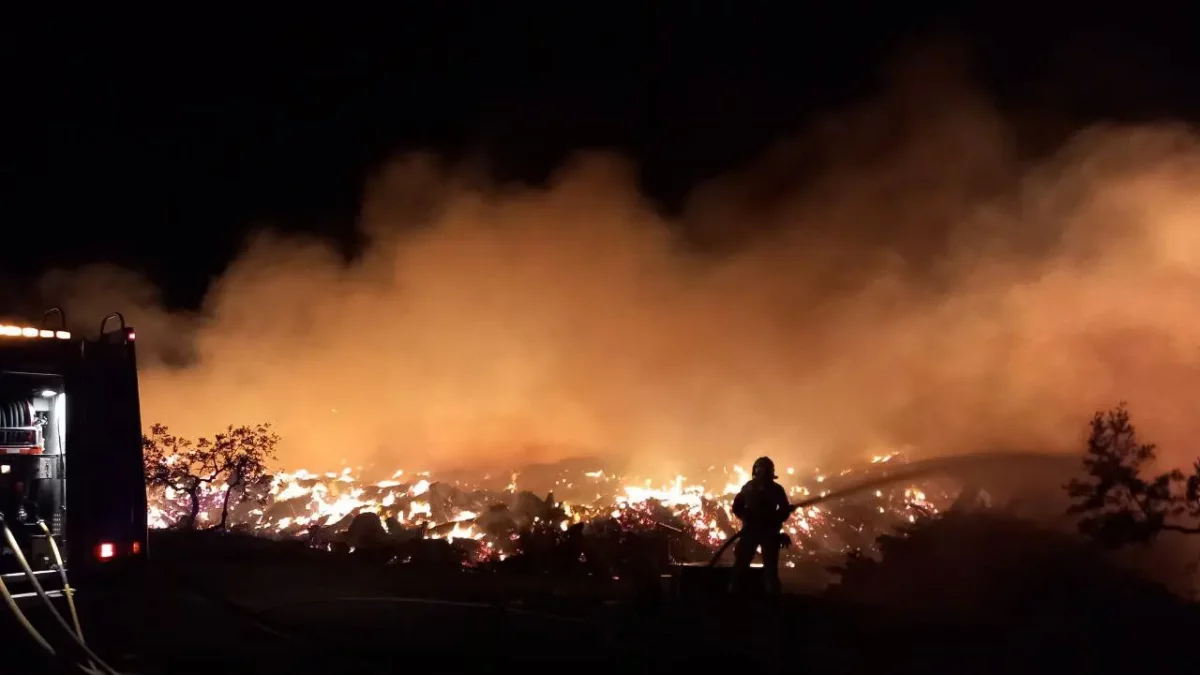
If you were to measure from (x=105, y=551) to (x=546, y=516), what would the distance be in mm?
9987

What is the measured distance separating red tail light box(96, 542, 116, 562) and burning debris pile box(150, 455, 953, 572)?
291 inches

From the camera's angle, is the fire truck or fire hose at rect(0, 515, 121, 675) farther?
the fire truck

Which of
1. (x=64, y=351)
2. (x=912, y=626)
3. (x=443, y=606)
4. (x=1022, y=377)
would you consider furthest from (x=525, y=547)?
(x=1022, y=377)

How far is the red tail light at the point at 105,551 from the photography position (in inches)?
273

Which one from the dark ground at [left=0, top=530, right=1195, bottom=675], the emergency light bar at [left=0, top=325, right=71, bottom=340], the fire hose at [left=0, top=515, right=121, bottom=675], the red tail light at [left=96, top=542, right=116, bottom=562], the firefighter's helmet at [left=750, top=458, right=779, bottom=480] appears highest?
the emergency light bar at [left=0, top=325, right=71, bottom=340]

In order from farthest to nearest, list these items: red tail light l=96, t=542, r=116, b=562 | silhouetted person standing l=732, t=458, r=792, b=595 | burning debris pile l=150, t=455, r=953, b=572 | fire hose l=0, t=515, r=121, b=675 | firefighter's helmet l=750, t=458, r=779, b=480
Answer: burning debris pile l=150, t=455, r=953, b=572 < firefighter's helmet l=750, t=458, r=779, b=480 < silhouetted person standing l=732, t=458, r=792, b=595 < red tail light l=96, t=542, r=116, b=562 < fire hose l=0, t=515, r=121, b=675

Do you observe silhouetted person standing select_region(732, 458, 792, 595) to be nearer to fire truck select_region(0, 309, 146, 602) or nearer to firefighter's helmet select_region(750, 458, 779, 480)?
firefighter's helmet select_region(750, 458, 779, 480)

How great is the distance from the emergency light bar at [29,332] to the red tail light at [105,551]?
175cm

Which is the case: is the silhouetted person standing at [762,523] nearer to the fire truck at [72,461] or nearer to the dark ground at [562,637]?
the dark ground at [562,637]

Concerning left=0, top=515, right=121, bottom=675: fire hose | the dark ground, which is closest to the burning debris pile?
the dark ground

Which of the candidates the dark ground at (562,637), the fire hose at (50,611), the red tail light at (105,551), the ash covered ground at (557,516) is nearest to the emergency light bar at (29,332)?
the fire hose at (50,611)

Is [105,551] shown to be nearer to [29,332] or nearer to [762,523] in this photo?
[29,332]

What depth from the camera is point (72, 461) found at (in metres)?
7.00

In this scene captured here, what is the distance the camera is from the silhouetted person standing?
8.86 meters
